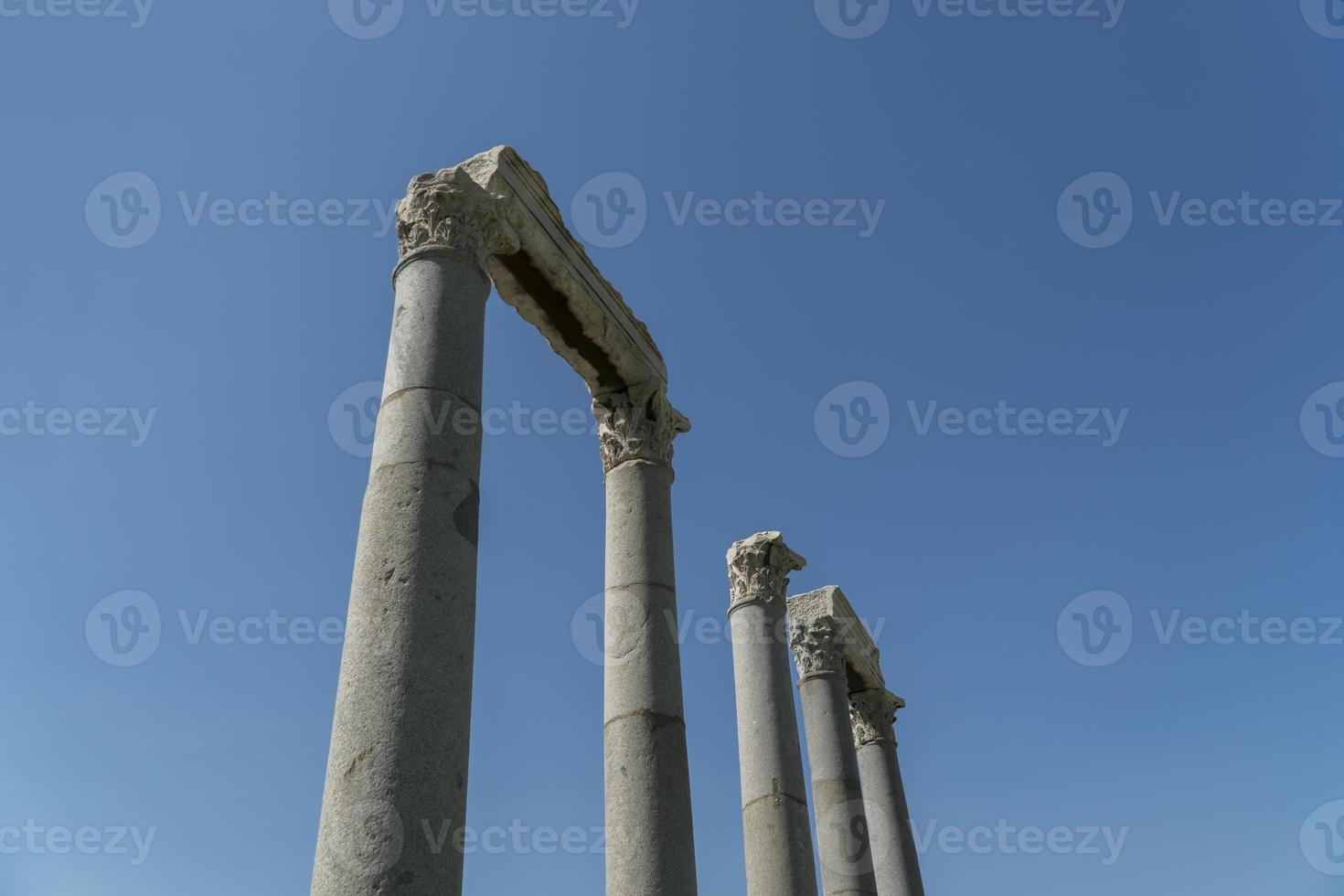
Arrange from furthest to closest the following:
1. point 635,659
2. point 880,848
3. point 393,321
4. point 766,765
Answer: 1. point 880,848
2. point 766,765
3. point 635,659
4. point 393,321

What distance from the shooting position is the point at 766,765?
82.8 ft

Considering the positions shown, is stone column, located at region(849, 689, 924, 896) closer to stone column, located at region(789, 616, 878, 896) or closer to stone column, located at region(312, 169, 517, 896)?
stone column, located at region(789, 616, 878, 896)

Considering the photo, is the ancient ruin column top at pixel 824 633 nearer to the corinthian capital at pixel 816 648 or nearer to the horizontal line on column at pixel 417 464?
the corinthian capital at pixel 816 648

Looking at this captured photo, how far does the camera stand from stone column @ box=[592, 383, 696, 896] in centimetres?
1866

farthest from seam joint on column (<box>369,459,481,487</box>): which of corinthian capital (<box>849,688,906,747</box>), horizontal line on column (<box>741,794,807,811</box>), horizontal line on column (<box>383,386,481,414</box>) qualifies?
corinthian capital (<box>849,688,906,747</box>)

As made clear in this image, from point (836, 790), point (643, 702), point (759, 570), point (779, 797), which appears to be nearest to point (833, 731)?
point (836, 790)

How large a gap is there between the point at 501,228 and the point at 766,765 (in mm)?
14269

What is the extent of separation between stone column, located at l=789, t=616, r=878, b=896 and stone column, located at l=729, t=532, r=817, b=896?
378 cm

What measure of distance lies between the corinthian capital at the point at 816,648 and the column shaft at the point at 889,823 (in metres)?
5.00

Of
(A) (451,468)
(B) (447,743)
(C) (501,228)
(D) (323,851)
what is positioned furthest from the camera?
(C) (501,228)

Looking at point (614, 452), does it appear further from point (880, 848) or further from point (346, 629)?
point (880, 848)

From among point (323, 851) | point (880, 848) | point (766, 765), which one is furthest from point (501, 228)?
point (880, 848)

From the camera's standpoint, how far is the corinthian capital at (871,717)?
3712cm

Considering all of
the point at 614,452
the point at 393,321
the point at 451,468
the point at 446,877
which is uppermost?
the point at 614,452
